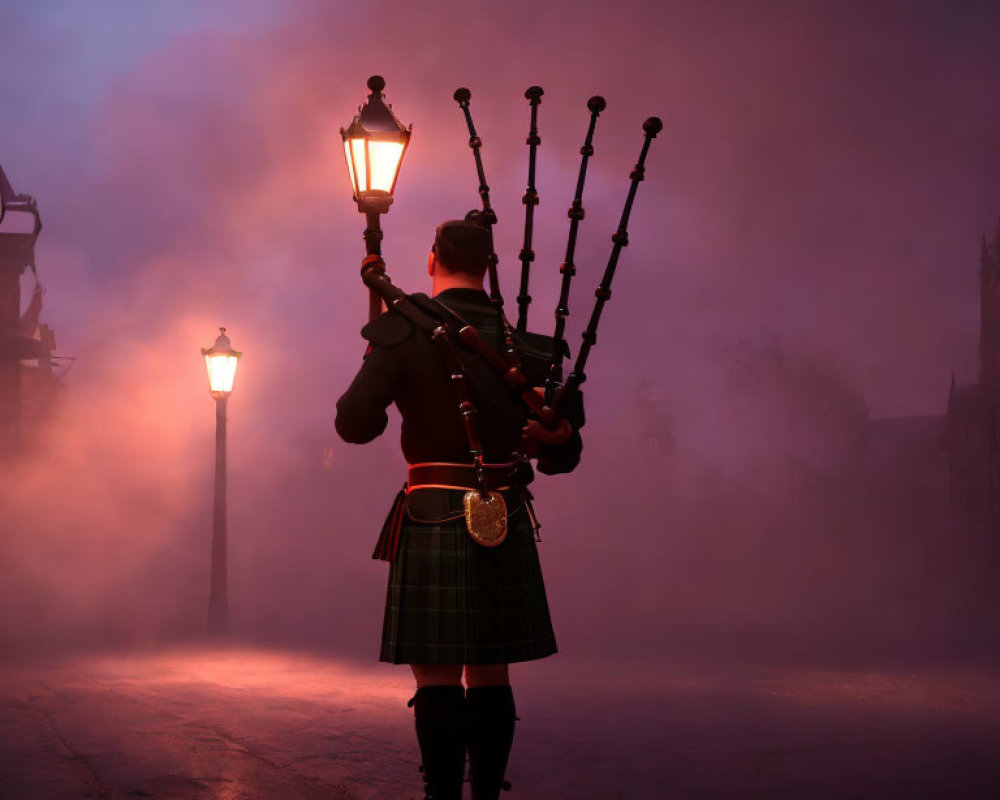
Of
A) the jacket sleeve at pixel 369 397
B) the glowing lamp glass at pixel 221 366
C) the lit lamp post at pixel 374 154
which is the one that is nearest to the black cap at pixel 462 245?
the jacket sleeve at pixel 369 397

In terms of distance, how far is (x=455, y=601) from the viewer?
4.01 metres

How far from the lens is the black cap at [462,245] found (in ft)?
13.9

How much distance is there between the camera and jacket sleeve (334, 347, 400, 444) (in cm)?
398

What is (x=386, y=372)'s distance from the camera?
4.02 m

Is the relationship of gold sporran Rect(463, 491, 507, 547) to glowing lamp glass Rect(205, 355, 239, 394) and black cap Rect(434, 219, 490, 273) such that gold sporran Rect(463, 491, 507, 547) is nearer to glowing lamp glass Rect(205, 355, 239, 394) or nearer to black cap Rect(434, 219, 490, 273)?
black cap Rect(434, 219, 490, 273)

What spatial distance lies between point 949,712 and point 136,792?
570 cm

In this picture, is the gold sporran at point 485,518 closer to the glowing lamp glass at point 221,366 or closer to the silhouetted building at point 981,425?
the glowing lamp glass at point 221,366

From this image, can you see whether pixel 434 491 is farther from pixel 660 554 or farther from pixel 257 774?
pixel 660 554

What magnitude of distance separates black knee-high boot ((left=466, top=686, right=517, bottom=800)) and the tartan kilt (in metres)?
0.13

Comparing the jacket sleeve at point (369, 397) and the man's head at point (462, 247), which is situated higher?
the man's head at point (462, 247)

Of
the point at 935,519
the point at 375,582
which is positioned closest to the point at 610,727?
the point at 375,582

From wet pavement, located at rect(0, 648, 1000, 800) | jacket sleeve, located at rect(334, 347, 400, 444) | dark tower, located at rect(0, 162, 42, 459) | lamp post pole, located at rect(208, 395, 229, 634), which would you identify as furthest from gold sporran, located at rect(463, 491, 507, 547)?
dark tower, located at rect(0, 162, 42, 459)

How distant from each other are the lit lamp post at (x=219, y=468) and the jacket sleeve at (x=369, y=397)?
36.2 feet

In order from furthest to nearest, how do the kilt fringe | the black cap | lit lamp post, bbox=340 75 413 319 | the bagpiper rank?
lit lamp post, bbox=340 75 413 319 < the black cap < the kilt fringe < the bagpiper
